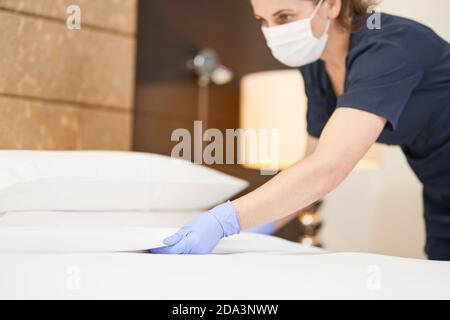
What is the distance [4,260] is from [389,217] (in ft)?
6.29

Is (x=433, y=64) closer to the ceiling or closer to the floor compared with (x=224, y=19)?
closer to the floor

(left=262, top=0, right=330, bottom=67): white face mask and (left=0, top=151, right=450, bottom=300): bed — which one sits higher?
(left=262, top=0, right=330, bottom=67): white face mask

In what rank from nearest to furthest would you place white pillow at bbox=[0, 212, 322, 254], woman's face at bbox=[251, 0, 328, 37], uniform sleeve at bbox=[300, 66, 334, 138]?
white pillow at bbox=[0, 212, 322, 254] < woman's face at bbox=[251, 0, 328, 37] < uniform sleeve at bbox=[300, 66, 334, 138]

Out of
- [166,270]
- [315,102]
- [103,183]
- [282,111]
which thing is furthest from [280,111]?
[166,270]

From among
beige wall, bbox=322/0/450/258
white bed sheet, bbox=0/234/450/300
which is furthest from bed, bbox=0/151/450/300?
beige wall, bbox=322/0/450/258

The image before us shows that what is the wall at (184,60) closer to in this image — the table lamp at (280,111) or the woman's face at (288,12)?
the table lamp at (280,111)

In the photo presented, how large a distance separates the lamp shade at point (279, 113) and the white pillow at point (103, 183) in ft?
2.09

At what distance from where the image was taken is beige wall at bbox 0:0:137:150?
1.56 meters

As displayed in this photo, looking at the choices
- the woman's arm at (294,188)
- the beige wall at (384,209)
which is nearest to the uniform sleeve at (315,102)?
the woman's arm at (294,188)

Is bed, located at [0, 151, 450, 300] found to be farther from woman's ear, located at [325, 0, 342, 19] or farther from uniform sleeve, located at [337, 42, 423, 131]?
woman's ear, located at [325, 0, 342, 19]

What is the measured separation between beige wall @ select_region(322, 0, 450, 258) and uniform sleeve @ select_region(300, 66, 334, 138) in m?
0.95
